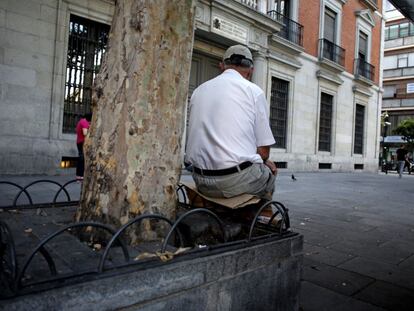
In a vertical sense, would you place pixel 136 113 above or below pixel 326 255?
above

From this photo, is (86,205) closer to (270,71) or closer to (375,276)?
(375,276)

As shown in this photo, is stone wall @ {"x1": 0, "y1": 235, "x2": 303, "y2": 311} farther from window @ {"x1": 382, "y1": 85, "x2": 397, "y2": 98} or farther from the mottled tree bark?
window @ {"x1": 382, "y1": 85, "x2": 397, "y2": 98}

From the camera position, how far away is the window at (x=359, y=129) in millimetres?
22484

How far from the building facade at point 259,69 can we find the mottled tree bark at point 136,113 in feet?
23.4

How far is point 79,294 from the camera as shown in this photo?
1438 mm

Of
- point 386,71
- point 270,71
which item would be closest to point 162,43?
point 270,71

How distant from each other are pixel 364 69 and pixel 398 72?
22961 millimetres

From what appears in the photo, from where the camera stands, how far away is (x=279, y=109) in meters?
16.4

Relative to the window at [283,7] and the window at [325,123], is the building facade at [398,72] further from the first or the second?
the window at [283,7]

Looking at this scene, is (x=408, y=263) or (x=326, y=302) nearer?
(x=326, y=302)

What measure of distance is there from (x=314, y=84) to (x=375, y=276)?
15898 mm

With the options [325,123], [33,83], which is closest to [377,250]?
[33,83]

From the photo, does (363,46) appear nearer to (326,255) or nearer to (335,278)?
(326,255)

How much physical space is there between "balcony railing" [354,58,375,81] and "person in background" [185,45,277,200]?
20.6 meters
